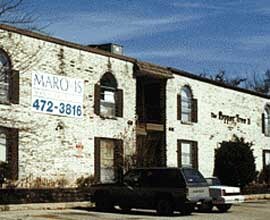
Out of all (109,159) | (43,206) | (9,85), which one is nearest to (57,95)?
(9,85)

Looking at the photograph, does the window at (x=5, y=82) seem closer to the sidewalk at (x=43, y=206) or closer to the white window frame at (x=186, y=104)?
the sidewalk at (x=43, y=206)

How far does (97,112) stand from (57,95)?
3031 mm

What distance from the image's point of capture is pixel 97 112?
122 ft

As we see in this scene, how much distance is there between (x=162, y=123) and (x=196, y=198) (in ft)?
44.1

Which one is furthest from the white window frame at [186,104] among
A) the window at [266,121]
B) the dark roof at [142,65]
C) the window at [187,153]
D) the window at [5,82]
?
the window at [5,82]

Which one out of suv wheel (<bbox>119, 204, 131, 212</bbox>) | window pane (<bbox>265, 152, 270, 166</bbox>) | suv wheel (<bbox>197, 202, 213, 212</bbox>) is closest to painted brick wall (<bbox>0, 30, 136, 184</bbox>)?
suv wheel (<bbox>119, 204, 131, 212</bbox>)

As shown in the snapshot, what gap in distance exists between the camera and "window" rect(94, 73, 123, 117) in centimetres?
3772

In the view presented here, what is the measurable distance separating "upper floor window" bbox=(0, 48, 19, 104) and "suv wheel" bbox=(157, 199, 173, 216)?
25.2 ft

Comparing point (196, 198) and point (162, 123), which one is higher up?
point (162, 123)

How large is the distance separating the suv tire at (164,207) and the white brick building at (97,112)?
633 cm

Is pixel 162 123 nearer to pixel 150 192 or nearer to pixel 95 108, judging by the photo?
pixel 95 108

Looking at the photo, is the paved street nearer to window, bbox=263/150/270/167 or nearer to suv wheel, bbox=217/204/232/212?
suv wheel, bbox=217/204/232/212

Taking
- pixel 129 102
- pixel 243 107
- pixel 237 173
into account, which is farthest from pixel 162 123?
pixel 243 107

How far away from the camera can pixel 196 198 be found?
2917 centimetres
